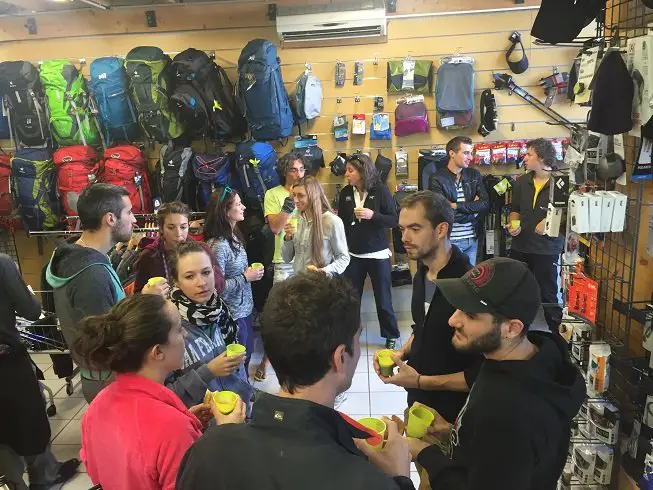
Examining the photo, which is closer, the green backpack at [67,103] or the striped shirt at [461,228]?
the striped shirt at [461,228]

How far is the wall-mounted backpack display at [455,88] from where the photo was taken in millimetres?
4996

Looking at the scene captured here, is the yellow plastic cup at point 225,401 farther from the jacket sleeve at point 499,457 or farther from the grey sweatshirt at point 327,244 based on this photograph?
the grey sweatshirt at point 327,244

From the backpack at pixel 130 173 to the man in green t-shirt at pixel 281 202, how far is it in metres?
1.29

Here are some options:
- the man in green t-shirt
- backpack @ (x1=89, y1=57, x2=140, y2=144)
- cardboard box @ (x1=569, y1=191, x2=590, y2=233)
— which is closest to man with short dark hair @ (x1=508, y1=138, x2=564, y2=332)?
the man in green t-shirt

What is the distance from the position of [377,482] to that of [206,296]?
158 centimetres

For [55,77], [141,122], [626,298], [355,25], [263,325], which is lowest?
[626,298]

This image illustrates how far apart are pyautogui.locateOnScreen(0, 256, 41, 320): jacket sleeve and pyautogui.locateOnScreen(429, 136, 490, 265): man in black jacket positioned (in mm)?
3282

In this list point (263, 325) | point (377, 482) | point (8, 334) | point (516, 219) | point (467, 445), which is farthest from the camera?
point (516, 219)

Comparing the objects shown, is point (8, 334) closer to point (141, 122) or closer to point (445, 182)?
point (141, 122)

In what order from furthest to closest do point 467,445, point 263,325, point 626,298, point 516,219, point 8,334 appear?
1. point 516,219
2. point 8,334
3. point 626,298
4. point 467,445
5. point 263,325

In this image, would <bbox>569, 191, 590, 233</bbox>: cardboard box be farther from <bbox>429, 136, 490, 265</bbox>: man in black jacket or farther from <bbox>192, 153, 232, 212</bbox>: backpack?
<bbox>192, 153, 232, 212</bbox>: backpack

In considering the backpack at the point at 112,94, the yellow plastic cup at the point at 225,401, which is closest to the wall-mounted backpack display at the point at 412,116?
Result: the backpack at the point at 112,94

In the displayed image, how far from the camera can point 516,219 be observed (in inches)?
186

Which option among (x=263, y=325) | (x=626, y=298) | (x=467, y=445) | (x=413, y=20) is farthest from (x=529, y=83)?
(x=263, y=325)
